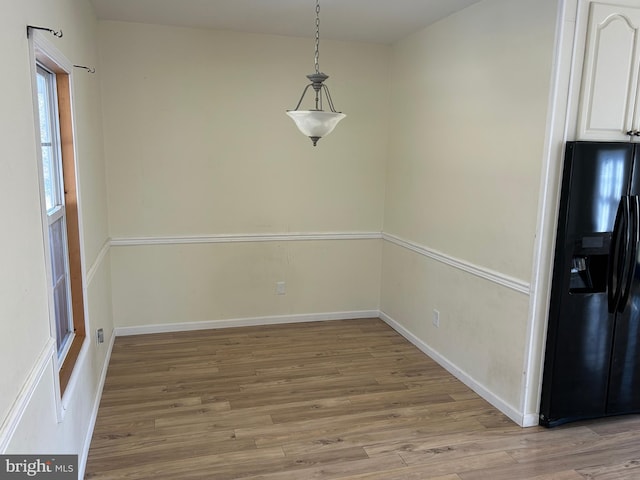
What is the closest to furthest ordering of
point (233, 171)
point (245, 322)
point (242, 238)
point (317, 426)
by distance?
point (317, 426)
point (233, 171)
point (242, 238)
point (245, 322)

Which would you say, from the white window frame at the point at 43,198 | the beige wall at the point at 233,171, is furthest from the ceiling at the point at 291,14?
the white window frame at the point at 43,198

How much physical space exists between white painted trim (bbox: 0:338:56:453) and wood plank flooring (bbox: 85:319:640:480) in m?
0.95

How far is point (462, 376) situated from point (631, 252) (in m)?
1.42

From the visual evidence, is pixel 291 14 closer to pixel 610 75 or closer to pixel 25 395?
pixel 610 75

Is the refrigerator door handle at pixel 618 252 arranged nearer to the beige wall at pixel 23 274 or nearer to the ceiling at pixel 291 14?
the ceiling at pixel 291 14

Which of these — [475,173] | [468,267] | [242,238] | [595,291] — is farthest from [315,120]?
[242,238]

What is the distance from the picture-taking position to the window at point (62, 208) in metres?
2.28

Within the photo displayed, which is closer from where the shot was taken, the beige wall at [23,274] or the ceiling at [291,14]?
the beige wall at [23,274]

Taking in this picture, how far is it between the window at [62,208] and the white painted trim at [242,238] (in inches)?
62.0

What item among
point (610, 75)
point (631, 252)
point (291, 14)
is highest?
point (291, 14)

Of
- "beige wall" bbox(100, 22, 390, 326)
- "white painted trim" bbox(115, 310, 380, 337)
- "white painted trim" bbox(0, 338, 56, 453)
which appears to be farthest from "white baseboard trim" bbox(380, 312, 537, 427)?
"white painted trim" bbox(0, 338, 56, 453)

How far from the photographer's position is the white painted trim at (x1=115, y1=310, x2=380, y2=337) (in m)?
4.32

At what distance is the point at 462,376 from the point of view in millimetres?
3508

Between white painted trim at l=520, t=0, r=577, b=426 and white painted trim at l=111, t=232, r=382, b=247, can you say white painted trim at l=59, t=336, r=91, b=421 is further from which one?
white painted trim at l=520, t=0, r=577, b=426
